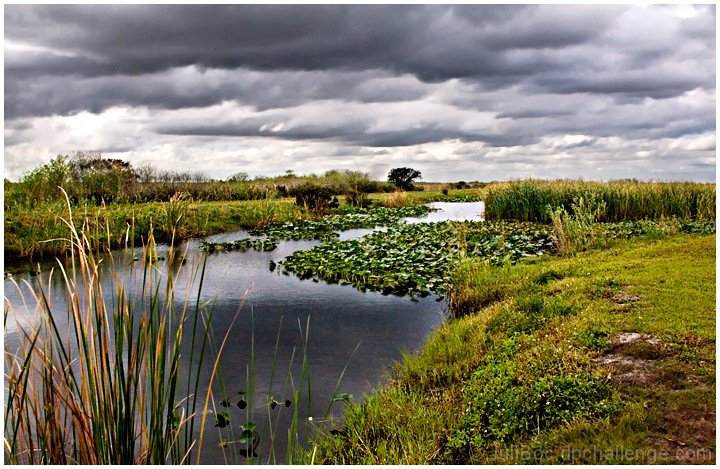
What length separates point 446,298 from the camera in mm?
8641

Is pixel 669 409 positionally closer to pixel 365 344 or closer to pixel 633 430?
pixel 633 430

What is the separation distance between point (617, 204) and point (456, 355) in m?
16.4

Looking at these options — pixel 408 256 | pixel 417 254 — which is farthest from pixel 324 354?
pixel 417 254

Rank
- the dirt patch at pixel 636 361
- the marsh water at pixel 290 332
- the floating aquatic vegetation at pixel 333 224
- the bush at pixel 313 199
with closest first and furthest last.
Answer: the dirt patch at pixel 636 361, the marsh water at pixel 290 332, the floating aquatic vegetation at pixel 333 224, the bush at pixel 313 199

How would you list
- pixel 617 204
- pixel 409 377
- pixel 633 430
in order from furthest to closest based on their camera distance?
pixel 617 204 → pixel 409 377 → pixel 633 430

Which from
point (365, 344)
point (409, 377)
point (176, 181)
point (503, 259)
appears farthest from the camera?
point (176, 181)

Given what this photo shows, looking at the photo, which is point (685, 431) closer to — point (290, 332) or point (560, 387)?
point (560, 387)

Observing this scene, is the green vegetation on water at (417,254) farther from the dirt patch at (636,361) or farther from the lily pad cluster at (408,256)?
the dirt patch at (636,361)

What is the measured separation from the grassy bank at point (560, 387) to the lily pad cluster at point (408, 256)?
2867mm

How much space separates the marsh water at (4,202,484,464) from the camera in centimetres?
469

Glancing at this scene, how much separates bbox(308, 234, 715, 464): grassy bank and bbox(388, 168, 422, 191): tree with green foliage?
4069cm

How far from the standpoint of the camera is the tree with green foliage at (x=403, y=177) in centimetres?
4725

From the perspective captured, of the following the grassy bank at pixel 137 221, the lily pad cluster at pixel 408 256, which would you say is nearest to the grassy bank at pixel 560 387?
the lily pad cluster at pixel 408 256

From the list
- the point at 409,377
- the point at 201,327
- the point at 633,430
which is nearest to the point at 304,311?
the point at 201,327
